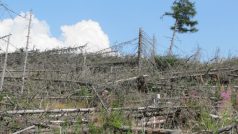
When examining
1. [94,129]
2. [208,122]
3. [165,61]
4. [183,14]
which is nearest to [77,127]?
[94,129]

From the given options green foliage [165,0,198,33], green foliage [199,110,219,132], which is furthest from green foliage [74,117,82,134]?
green foliage [165,0,198,33]

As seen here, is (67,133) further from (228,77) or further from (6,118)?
(228,77)

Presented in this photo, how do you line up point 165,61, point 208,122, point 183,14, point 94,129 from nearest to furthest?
point 208,122, point 94,129, point 165,61, point 183,14

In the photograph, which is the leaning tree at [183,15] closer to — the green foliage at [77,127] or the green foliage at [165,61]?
the green foliage at [165,61]

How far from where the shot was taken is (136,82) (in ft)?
51.0

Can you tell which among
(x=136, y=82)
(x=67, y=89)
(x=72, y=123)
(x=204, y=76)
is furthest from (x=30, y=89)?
(x=72, y=123)

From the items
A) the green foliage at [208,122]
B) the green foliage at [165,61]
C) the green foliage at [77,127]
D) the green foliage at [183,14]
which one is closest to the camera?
the green foliage at [208,122]

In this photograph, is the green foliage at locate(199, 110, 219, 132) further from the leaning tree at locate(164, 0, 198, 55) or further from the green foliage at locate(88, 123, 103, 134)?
the leaning tree at locate(164, 0, 198, 55)

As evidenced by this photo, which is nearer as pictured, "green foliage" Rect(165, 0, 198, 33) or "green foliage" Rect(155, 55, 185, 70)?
"green foliage" Rect(155, 55, 185, 70)

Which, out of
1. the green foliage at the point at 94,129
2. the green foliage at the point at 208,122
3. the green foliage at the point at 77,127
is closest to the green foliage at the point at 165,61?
the green foliage at the point at 208,122

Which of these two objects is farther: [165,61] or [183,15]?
[183,15]

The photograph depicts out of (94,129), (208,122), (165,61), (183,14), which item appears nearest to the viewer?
(208,122)

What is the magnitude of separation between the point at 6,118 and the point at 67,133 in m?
1.60

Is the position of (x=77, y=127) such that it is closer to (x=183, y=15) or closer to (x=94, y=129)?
(x=94, y=129)
